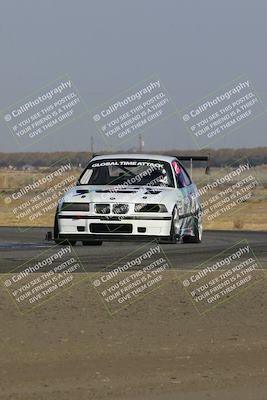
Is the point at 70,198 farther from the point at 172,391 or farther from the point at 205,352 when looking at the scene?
the point at 172,391

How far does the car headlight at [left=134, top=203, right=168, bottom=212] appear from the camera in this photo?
61.1ft

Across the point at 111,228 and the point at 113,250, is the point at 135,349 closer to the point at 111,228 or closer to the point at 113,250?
the point at 111,228

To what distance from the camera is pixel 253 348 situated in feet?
37.7

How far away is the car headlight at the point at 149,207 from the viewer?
61.1 ft

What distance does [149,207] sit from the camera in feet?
61.5

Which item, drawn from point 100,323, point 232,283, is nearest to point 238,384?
point 100,323

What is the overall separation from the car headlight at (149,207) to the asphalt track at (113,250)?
41.5 inches

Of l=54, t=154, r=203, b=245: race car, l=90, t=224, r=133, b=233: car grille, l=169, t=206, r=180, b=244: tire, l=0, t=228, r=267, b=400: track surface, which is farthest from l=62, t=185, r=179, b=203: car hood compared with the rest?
l=0, t=228, r=267, b=400: track surface

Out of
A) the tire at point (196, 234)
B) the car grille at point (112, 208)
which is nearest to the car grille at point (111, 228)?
the car grille at point (112, 208)

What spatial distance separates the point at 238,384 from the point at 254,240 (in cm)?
1877

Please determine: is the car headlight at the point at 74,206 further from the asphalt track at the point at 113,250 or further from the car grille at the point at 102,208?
the asphalt track at the point at 113,250

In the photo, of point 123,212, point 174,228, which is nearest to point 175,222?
point 174,228

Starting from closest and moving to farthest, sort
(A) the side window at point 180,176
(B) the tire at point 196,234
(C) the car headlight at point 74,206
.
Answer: (C) the car headlight at point 74,206, (A) the side window at point 180,176, (B) the tire at point 196,234

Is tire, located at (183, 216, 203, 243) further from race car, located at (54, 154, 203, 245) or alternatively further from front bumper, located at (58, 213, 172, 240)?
front bumper, located at (58, 213, 172, 240)
